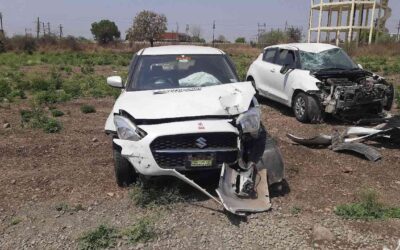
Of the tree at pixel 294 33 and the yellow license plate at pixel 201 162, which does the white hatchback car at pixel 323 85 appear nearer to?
the yellow license plate at pixel 201 162

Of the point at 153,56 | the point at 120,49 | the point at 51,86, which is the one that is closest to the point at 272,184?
the point at 153,56

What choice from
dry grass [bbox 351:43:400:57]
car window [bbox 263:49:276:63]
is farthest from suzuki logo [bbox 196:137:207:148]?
dry grass [bbox 351:43:400:57]

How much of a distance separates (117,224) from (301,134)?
4965 mm

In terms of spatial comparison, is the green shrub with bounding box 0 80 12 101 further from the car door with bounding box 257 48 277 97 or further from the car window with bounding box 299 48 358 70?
the car window with bounding box 299 48 358 70

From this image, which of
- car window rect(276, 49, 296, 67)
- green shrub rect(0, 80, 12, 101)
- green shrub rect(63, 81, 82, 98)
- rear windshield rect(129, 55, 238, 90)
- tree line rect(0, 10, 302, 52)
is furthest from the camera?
tree line rect(0, 10, 302, 52)

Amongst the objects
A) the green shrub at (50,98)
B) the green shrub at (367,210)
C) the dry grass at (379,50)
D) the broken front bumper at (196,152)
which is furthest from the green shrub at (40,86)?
the dry grass at (379,50)

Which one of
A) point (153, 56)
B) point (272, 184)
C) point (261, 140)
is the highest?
point (153, 56)

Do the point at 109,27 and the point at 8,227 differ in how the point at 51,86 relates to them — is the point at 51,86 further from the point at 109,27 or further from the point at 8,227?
the point at 109,27

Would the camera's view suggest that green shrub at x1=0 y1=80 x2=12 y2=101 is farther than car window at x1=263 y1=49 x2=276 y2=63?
Yes

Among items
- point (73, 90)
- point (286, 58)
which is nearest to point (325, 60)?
point (286, 58)

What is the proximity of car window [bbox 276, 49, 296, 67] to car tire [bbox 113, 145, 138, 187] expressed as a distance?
5912mm

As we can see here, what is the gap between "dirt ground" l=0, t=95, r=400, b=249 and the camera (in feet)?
13.9

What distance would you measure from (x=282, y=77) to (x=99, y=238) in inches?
283

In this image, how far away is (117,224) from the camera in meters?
4.55
